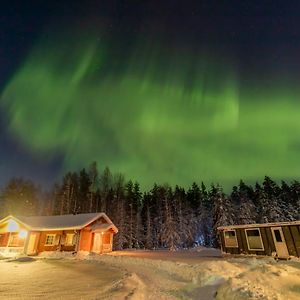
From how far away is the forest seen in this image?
162 ft

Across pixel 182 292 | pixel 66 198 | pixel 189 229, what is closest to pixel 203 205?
pixel 189 229

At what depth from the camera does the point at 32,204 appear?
6406 cm

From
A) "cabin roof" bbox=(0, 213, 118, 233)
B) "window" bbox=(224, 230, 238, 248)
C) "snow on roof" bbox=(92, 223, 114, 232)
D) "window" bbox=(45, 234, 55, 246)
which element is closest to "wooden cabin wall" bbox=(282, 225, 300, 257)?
"window" bbox=(224, 230, 238, 248)

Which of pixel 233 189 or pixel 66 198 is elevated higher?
pixel 233 189

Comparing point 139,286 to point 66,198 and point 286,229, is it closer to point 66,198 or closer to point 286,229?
point 286,229

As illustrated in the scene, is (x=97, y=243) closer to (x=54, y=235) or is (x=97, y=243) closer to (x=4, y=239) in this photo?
(x=54, y=235)

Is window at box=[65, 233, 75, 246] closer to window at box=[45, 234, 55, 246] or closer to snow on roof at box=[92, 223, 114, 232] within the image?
window at box=[45, 234, 55, 246]

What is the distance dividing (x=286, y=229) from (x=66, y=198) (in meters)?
49.4

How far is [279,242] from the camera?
21844mm

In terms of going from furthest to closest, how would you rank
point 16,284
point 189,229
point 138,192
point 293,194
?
point 138,192 → point 293,194 → point 189,229 → point 16,284

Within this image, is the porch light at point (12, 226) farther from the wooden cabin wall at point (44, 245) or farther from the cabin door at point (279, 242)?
the cabin door at point (279, 242)

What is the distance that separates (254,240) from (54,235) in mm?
25765

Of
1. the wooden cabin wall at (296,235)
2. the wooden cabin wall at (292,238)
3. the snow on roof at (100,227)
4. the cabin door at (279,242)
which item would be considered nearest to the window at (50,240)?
the snow on roof at (100,227)

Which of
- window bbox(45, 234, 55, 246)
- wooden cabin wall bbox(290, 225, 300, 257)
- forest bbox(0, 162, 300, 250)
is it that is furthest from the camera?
forest bbox(0, 162, 300, 250)
